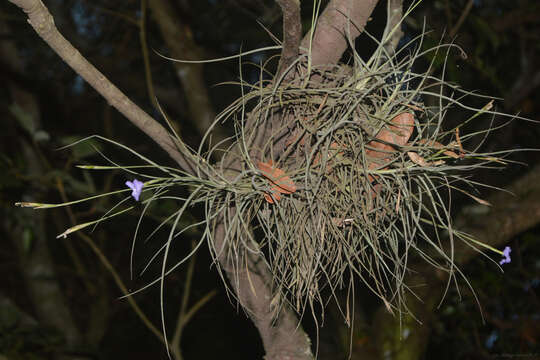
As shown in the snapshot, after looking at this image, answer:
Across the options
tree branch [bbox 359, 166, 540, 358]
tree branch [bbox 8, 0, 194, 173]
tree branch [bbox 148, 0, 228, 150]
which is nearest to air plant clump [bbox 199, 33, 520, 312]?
tree branch [bbox 8, 0, 194, 173]

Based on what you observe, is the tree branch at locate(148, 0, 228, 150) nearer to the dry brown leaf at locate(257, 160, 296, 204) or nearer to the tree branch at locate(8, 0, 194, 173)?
the tree branch at locate(8, 0, 194, 173)

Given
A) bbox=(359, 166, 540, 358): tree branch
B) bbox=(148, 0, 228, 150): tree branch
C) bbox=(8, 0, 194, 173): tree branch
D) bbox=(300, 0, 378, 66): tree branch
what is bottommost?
bbox=(359, 166, 540, 358): tree branch

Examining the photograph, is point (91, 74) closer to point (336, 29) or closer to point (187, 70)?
point (336, 29)

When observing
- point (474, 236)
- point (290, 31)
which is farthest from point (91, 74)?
point (474, 236)

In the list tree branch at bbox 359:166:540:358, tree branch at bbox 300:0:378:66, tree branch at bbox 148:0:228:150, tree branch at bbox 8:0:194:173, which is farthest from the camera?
tree branch at bbox 148:0:228:150

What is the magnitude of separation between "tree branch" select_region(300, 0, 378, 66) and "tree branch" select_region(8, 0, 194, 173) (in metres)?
0.24

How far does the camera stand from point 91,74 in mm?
661

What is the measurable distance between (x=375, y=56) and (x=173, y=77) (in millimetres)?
2150

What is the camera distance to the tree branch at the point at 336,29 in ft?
2.32

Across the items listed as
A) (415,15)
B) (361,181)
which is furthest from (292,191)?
(415,15)

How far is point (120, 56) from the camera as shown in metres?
2.45

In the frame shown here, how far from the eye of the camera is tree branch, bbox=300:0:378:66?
0.71 metres

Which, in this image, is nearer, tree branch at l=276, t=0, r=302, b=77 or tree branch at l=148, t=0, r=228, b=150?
tree branch at l=276, t=0, r=302, b=77

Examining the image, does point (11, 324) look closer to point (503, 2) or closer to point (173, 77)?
point (173, 77)
